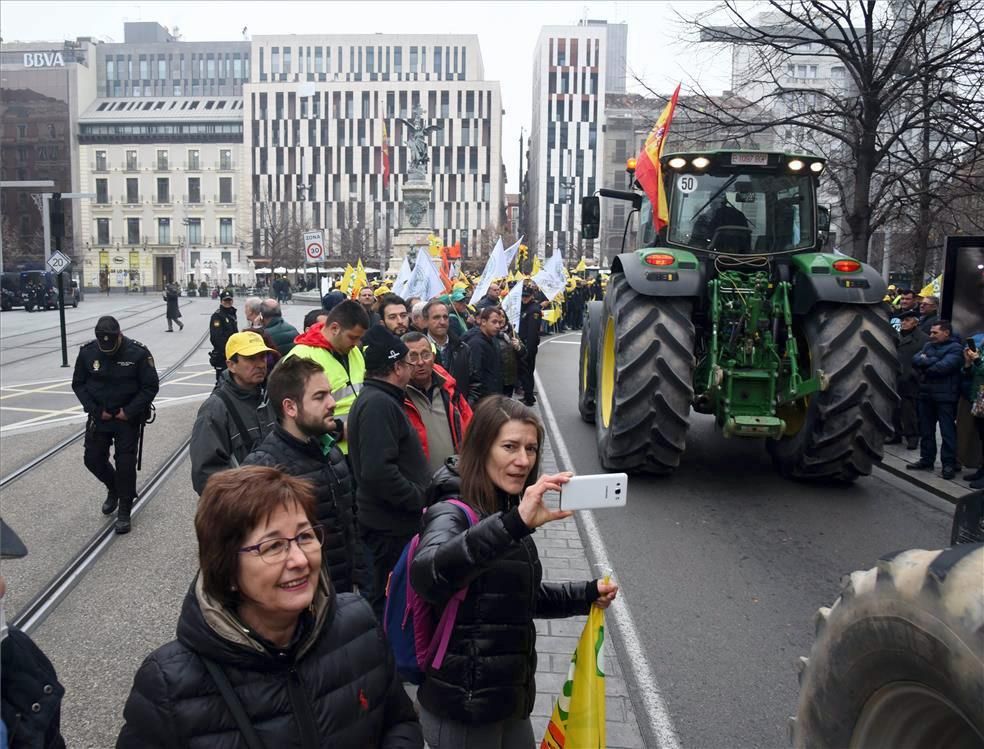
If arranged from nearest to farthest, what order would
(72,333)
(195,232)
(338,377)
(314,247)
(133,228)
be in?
(338,377) → (314,247) → (72,333) → (133,228) → (195,232)

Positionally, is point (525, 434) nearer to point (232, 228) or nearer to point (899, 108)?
point (899, 108)

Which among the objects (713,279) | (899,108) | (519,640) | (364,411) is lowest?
(519,640)

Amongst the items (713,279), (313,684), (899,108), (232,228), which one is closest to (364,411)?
(313,684)

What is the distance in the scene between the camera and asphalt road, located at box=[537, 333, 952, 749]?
4.34 m

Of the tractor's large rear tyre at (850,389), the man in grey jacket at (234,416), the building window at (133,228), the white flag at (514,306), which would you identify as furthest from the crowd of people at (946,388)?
the building window at (133,228)

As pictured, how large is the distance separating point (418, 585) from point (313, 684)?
0.65 m

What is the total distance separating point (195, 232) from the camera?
87.3 meters

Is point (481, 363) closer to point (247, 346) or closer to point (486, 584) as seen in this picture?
point (247, 346)

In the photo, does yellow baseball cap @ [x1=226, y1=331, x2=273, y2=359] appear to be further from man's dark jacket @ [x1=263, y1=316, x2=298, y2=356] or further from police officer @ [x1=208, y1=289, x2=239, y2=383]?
police officer @ [x1=208, y1=289, x2=239, y2=383]

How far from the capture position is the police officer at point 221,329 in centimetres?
1167

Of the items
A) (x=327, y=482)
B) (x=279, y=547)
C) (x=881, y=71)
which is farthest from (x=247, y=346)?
(x=881, y=71)

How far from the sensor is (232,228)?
87.7 meters

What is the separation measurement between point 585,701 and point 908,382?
9016mm

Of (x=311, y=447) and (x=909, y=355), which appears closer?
(x=311, y=447)
